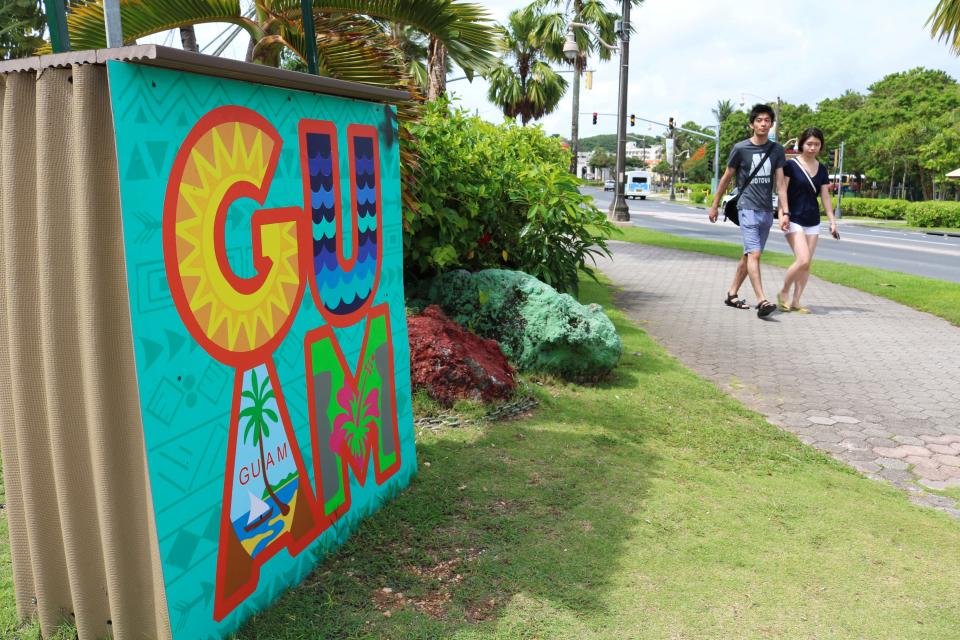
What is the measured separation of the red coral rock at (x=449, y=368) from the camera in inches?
201

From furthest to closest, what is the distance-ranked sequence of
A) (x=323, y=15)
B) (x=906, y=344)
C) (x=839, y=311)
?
1. (x=839, y=311)
2. (x=906, y=344)
3. (x=323, y=15)

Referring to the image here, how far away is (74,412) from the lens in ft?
7.95

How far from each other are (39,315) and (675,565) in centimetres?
246

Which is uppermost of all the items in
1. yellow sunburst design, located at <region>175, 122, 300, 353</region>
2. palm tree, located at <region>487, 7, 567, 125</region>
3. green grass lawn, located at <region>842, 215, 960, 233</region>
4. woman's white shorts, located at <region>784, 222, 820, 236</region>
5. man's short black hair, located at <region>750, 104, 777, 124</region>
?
palm tree, located at <region>487, 7, 567, 125</region>

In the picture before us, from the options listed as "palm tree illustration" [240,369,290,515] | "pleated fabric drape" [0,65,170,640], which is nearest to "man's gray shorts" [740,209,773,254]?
"palm tree illustration" [240,369,290,515]

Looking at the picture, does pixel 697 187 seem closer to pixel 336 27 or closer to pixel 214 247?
pixel 336 27

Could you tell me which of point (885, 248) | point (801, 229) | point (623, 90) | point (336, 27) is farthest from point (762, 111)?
point (623, 90)

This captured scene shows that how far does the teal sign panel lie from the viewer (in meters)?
2.34

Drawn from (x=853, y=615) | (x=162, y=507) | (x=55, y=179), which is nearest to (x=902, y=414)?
(x=853, y=615)

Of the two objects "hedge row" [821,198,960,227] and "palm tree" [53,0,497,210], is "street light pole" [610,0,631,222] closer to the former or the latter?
"hedge row" [821,198,960,227]

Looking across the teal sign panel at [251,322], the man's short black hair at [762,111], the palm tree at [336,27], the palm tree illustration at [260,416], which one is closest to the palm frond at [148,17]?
the palm tree at [336,27]

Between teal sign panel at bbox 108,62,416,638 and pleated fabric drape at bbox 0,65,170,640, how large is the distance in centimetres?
9

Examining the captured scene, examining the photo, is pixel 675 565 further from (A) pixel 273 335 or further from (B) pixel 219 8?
(B) pixel 219 8

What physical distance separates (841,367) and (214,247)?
5.91 m
